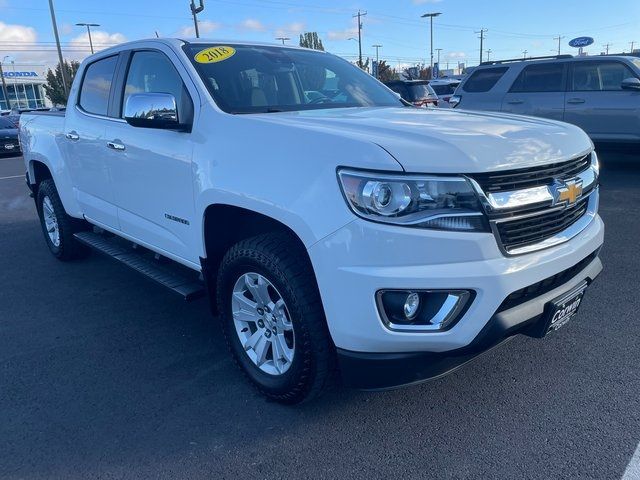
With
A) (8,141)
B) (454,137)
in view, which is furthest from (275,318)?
(8,141)

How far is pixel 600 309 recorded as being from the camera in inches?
154

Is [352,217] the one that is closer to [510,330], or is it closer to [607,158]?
[510,330]

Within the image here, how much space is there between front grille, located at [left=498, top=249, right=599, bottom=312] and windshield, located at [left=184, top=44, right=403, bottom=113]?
1775 mm

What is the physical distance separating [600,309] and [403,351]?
7.70ft

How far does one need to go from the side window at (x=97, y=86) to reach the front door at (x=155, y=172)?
1.23 feet

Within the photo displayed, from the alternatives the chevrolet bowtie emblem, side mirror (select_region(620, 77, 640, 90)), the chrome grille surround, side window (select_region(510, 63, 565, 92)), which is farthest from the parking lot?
side window (select_region(510, 63, 565, 92))

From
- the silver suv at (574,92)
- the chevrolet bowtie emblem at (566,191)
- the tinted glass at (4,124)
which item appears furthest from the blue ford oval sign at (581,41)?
the chevrolet bowtie emblem at (566,191)

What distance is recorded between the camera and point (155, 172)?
342 cm

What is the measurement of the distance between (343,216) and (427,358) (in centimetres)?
71

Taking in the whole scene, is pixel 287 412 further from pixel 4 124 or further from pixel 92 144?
pixel 4 124

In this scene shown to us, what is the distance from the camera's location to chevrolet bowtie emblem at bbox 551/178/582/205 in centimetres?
251

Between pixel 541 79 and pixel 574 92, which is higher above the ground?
pixel 541 79

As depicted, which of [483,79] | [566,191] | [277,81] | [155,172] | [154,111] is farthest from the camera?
[483,79]

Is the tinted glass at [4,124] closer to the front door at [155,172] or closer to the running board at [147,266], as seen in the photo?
the running board at [147,266]
